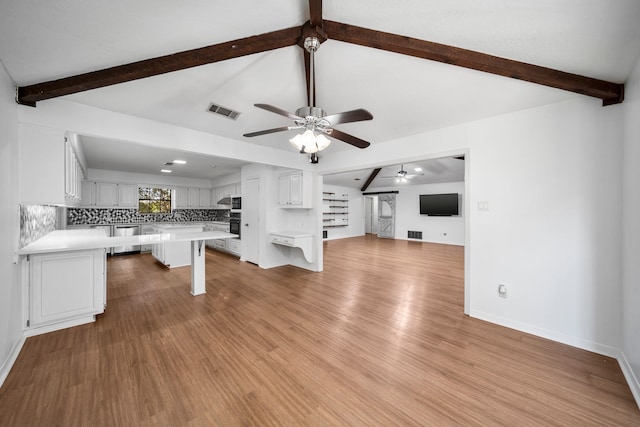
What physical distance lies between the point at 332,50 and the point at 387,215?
911 cm

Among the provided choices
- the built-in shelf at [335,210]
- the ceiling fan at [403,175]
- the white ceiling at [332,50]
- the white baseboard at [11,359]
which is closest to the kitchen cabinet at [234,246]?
the white ceiling at [332,50]

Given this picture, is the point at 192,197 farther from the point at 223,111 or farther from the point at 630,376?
the point at 630,376

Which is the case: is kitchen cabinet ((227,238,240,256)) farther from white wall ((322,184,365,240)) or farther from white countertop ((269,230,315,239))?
white wall ((322,184,365,240))

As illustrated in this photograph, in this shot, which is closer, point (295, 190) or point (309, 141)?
point (309, 141)

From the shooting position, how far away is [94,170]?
6.49 m

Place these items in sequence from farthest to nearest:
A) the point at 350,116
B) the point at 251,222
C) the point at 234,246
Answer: the point at 234,246 < the point at 251,222 < the point at 350,116

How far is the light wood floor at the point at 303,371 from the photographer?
1.54 meters

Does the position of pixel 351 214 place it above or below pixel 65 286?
above

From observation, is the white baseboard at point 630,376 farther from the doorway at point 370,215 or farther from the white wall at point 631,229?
the doorway at point 370,215

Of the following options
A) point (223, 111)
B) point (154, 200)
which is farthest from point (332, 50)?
point (154, 200)

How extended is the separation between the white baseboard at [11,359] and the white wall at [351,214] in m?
8.55

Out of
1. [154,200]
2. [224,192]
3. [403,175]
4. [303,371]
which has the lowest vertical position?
[303,371]

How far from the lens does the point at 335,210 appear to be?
10422mm

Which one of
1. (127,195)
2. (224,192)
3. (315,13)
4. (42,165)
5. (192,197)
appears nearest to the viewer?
(315,13)
